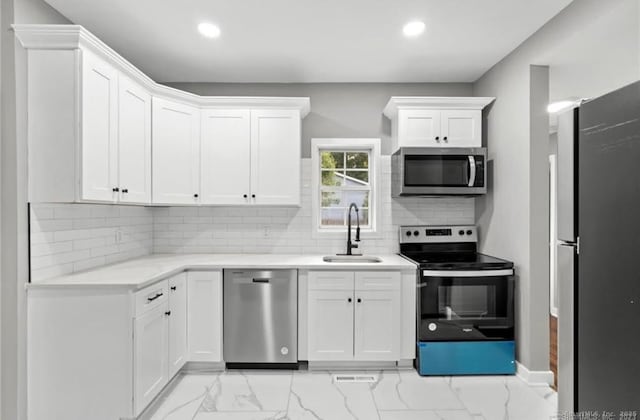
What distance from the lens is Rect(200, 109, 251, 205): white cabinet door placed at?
10.8 ft

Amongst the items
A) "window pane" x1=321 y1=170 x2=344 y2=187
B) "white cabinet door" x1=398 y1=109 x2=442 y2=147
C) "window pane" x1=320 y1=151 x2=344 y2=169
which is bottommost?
"window pane" x1=321 y1=170 x2=344 y2=187

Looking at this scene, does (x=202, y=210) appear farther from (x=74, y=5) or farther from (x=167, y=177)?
(x=74, y=5)

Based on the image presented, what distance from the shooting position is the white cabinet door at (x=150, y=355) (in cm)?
220

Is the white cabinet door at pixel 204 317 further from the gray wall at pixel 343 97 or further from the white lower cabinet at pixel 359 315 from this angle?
the gray wall at pixel 343 97

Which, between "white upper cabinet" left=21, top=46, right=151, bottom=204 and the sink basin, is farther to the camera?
the sink basin

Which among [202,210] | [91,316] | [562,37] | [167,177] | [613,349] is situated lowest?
[91,316]

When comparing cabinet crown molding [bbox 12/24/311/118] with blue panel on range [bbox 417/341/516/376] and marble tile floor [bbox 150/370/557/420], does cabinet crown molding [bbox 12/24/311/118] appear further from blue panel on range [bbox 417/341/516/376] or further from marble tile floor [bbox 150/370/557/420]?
blue panel on range [bbox 417/341/516/376]

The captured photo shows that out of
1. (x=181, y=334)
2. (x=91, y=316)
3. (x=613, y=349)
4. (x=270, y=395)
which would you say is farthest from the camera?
(x=181, y=334)

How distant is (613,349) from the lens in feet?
3.44

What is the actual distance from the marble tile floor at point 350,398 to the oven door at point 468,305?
0.35 m

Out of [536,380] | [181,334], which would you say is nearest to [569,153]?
[536,380]

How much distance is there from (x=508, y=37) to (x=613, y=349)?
7.94 feet

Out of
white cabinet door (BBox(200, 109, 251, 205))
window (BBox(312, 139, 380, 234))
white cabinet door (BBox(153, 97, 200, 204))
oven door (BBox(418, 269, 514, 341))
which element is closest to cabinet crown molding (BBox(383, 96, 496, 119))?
window (BBox(312, 139, 380, 234))

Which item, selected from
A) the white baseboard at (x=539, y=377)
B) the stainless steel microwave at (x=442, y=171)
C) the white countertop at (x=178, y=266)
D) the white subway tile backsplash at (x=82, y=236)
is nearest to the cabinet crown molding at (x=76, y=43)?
the white subway tile backsplash at (x=82, y=236)
